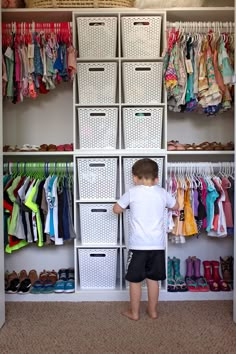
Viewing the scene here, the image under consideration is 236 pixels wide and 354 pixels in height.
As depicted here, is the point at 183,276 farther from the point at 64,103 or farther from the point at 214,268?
the point at 64,103

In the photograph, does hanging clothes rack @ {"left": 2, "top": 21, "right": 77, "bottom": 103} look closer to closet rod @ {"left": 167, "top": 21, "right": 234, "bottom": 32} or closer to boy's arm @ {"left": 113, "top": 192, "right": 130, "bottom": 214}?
closet rod @ {"left": 167, "top": 21, "right": 234, "bottom": 32}

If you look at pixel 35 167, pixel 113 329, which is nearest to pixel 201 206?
pixel 113 329

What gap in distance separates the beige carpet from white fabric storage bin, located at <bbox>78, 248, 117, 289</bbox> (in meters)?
0.16

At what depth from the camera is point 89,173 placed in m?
3.10

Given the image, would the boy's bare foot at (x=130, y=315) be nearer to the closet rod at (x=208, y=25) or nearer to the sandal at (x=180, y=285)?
the sandal at (x=180, y=285)

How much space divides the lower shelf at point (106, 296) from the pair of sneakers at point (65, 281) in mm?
38

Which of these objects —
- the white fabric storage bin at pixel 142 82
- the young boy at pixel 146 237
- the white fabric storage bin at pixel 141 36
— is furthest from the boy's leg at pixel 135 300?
the white fabric storage bin at pixel 141 36

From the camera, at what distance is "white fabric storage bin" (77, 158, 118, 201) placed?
10.2 feet

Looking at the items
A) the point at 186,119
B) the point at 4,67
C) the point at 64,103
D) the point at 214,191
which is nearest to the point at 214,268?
the point at 214,191

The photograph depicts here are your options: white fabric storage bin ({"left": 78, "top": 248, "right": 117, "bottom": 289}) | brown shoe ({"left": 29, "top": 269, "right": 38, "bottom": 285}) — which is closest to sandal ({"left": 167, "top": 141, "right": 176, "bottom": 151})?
white fabric storage bin ({"left": 78, "top": 248, "right": 117, "bottom": 289})

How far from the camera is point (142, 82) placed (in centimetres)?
307

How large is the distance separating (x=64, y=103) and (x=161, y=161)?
1019 millimetres

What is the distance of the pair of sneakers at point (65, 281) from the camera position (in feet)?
10.2

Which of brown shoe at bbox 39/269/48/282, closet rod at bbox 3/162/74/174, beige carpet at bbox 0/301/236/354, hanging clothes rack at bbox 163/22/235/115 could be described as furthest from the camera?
brown shoe at bbox 39/269/48/282
